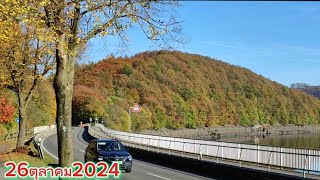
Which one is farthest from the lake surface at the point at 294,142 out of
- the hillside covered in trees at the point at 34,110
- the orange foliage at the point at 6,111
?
the orange foliage at the point at 6,111

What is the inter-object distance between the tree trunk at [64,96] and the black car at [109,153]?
879 centimetres

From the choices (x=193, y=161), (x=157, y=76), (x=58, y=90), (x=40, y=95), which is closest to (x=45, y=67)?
(x=193, y=161)

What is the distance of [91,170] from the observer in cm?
1658

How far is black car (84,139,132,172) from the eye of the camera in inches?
928

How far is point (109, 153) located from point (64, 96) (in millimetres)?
10368

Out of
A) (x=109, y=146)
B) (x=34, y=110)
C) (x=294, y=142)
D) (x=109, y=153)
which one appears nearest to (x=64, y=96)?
(x=109, y=153)

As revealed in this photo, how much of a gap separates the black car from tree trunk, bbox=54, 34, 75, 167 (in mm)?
8786

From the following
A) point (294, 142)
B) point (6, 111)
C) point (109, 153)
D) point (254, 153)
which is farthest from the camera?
point (294, 142)

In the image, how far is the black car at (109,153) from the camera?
2358 centimetres

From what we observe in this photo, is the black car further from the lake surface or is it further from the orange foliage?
the lake surface

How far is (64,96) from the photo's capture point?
46.3ft

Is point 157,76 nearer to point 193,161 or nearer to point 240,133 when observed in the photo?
point 240,133

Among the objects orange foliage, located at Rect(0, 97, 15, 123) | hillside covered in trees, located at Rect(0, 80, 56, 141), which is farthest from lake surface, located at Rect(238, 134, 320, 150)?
orange foliage, located at Rect(0, 97, 15, 123)

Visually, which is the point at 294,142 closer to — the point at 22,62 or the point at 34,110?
the point at 34,110
